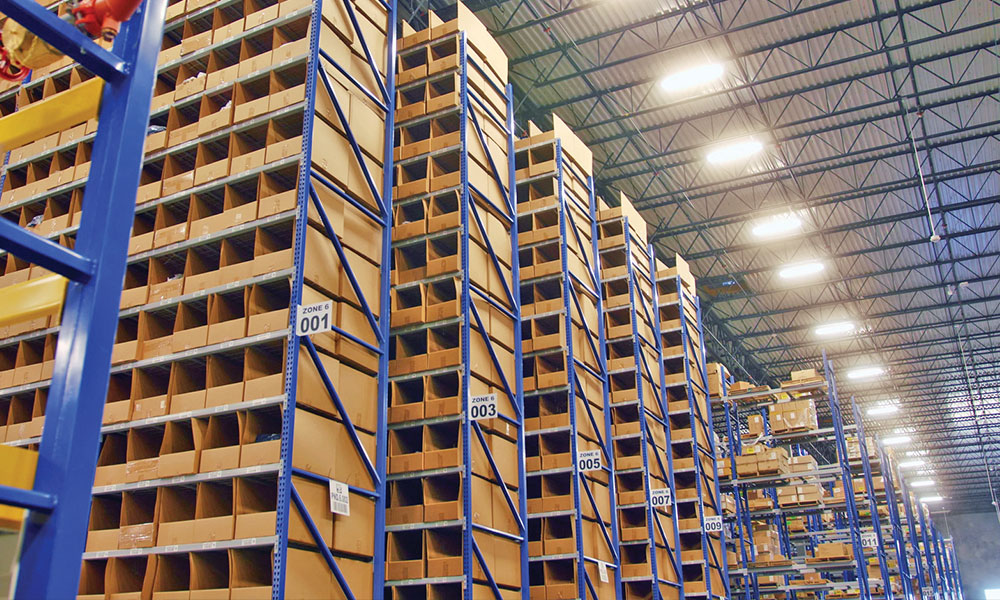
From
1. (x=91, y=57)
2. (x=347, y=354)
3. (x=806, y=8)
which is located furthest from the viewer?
(x=806, y=8)

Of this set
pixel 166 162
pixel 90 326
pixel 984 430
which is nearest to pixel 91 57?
pixel 90 326

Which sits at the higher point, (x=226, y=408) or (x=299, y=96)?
(x=299, y=96)

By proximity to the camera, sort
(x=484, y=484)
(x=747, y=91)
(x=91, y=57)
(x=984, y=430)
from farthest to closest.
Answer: (x=984, y=430) → (x=747, y=91) → (x=484, y=484) → (x=91, y=57)

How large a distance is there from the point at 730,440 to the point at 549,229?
25.4ft

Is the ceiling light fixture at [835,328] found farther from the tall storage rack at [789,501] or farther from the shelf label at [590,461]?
the shelf label at [590,461]

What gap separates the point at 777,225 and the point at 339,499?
18.3 meters

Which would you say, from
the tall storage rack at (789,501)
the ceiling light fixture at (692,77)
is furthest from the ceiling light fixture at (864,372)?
the ceiling light fixture at (692,77)

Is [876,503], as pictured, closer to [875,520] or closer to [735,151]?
[875,520]

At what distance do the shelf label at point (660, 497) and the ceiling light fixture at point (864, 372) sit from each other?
802 inches

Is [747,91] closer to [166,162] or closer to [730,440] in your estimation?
[730,440]

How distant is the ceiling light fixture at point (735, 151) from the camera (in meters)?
18.8

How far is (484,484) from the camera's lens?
7.97 m

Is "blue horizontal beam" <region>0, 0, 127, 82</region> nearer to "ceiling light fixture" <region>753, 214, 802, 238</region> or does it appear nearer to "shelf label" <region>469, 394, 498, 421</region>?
"shelf label" <region>469, 394, 498, 421</region>

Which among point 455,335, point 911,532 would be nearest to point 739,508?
point 455,335
